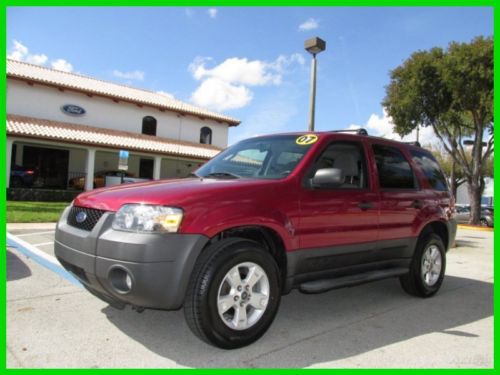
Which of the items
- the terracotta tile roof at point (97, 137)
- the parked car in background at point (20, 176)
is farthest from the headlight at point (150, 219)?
the parked car in background at point (20, 176)

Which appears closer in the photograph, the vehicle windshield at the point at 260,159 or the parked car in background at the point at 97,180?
the vehicle windshield at the point at 260,159

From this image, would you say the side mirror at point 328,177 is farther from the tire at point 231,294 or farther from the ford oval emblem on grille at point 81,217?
the ford oval emblem on grille at point 81,217

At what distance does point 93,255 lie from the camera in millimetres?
3094

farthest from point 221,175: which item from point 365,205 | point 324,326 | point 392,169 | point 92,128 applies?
point 92,128

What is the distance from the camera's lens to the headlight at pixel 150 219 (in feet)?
9.73

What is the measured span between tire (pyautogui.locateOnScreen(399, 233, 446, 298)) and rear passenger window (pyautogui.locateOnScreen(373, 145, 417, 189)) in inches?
29.8

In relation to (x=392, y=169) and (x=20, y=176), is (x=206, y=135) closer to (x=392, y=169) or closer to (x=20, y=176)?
(x=20, y=176)

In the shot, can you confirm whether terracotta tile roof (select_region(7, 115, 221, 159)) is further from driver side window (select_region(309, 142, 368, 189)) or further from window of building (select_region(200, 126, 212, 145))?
driver side window (select_region(309, 142, 368, 189))

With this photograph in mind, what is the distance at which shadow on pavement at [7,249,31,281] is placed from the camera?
16.8ft

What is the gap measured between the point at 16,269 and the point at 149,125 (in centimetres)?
2167

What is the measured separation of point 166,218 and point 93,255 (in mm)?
653

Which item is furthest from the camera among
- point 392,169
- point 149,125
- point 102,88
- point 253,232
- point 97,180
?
point 149,125

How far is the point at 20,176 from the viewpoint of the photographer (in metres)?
20.2

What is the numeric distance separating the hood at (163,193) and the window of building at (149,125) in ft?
76.4
